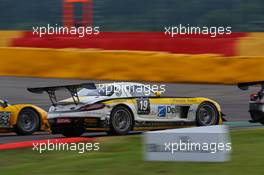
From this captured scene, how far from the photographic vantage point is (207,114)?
14195 millimetres

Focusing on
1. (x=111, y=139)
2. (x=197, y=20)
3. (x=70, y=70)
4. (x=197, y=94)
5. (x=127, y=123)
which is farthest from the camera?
(x=197, y=20)

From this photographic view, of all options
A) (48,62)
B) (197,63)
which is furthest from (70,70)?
(197,63)

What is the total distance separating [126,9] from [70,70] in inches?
244

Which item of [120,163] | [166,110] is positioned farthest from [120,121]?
[120,163]

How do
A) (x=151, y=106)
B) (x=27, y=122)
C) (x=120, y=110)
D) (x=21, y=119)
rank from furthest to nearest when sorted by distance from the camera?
(x=27, y=122) → (x=21, y=119) → (x=151, y=106) → (x=120, y=110)

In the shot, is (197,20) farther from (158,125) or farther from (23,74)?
(158,125)

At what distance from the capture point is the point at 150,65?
2108cm

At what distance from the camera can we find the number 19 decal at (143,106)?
43.7ft

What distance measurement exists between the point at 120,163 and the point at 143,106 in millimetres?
5339

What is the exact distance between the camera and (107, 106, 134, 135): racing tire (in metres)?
12.8

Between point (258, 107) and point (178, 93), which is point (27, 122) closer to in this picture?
point (258, 107)

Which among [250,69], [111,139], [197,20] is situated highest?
[197,20]

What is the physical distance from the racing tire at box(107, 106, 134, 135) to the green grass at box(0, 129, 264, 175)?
8.91 ft

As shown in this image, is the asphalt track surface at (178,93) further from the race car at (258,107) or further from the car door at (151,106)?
the car door at (151,106)
